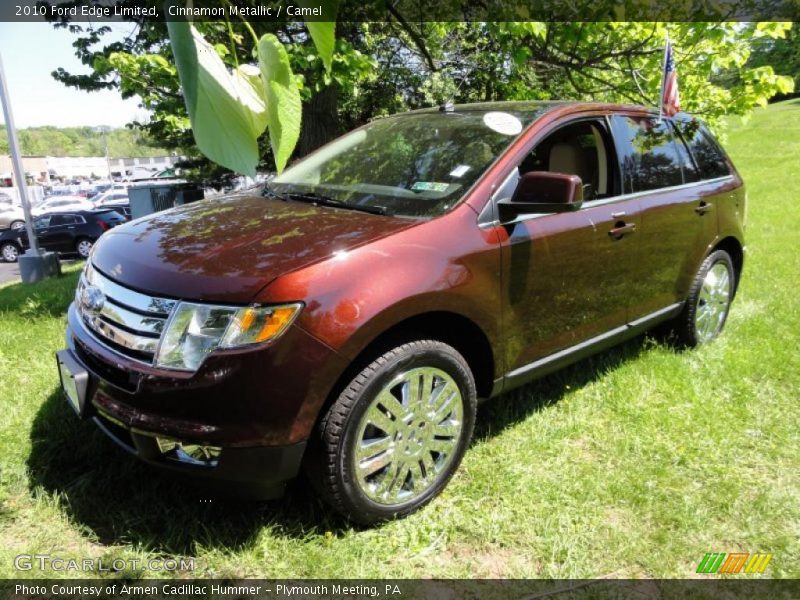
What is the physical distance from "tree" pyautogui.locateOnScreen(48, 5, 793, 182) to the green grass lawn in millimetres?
2464

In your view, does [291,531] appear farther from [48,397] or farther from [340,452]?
[48,397]

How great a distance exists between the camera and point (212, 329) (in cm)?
203

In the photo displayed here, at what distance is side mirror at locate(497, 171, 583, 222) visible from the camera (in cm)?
256

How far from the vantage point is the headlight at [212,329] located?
2.01 meters

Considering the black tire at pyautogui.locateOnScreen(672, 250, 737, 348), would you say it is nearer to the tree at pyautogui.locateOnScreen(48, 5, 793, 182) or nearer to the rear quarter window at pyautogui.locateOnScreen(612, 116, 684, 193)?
the rear quarter window at pyautogui.locateOnScreen(612, 116, 684, 193)

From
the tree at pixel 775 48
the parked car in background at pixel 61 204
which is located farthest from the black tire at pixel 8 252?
the tree at pixel 775 48

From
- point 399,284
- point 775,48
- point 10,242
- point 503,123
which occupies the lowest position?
point 10,242

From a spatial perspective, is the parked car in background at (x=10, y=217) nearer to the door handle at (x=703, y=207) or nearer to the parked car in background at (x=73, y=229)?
the parked car in background at (x=73, y=229)

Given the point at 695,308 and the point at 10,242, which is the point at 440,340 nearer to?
the point at 695,308

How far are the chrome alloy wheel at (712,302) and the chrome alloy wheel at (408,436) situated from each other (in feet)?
7.78

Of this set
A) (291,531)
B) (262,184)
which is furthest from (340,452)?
(262,184)

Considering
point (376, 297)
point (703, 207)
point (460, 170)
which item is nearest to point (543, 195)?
point (460, 170)

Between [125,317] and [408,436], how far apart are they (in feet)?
3.86

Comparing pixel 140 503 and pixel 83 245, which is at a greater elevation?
pixel 140 503
